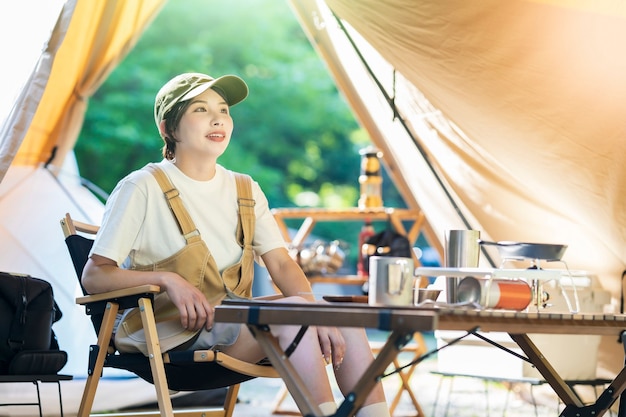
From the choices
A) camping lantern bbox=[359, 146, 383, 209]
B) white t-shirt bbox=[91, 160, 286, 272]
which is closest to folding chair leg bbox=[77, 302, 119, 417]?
white t-shirt bbox=[91, 160, 286, 272]

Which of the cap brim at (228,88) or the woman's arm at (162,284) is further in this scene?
the cap brim at (228,88)

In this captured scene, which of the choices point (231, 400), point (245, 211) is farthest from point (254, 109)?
point (245, 211)

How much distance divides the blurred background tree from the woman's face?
1029cm

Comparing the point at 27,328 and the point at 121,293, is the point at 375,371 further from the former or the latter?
the point at 27,328

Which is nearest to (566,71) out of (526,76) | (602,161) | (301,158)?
(526,76)

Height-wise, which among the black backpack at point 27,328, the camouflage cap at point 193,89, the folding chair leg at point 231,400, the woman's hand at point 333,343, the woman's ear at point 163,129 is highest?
the camouflage cap at point 193,89

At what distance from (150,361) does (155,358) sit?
24mm

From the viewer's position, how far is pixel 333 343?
2.29 meters

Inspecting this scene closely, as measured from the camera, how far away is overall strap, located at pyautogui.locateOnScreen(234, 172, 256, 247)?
2758mm

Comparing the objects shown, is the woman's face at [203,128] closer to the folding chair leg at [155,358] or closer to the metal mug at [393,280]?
the folding chair leg at [155,358]

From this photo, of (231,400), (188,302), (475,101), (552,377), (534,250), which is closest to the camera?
(534,250)

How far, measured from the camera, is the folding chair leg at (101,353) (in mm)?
2586

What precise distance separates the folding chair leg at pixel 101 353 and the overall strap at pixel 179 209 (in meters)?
0.27

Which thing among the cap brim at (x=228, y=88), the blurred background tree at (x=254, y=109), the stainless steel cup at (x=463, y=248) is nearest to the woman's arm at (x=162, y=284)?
the cap brim at (x=228, y=88)
